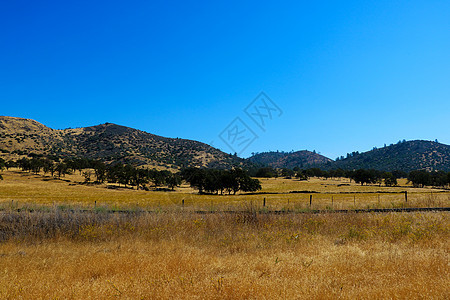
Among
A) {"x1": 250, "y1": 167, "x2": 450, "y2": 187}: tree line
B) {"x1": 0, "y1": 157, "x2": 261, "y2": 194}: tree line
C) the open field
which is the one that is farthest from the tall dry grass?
{"x1": 250, "y1": 167, "x2": 450, "y2": 187}: tree line

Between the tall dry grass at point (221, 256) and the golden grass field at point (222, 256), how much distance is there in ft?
0.10

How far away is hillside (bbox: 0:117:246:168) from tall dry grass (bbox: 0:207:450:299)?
4920 inches

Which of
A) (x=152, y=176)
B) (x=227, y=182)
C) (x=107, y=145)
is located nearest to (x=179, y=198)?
(x=227, y=182)

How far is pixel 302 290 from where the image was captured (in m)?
5.38

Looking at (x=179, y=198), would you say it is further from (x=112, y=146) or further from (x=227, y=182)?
(x=112, y=146)

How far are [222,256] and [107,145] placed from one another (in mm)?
167155

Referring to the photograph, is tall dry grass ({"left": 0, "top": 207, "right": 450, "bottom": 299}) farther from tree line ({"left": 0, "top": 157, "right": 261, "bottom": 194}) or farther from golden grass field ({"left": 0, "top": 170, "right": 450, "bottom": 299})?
tree line ({"left": 0, "top": 157, "right": 261, "bottom": 194})

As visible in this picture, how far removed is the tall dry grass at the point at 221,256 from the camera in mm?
5449

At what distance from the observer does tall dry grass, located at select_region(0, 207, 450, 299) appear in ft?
17.9

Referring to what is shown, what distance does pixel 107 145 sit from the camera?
161m

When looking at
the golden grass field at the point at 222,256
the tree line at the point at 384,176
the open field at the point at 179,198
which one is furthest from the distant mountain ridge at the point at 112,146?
the golden grass field at the point at 222,256

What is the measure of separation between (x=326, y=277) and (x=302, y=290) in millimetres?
1106

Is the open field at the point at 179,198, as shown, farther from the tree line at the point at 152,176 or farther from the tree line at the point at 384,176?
the tree line at the point at 384,176

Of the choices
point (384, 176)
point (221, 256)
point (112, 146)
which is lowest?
point (221, 256)
